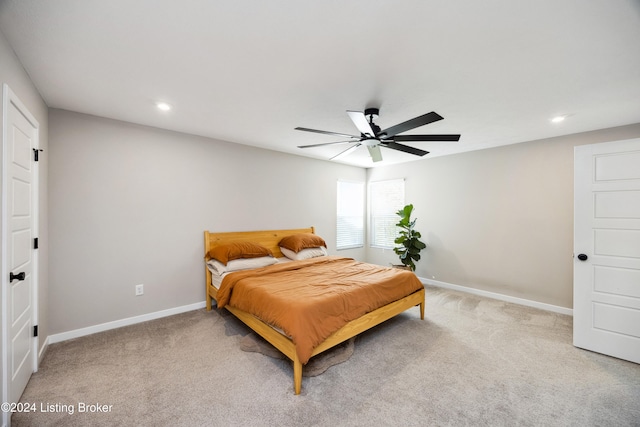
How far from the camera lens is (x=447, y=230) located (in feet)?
15.7

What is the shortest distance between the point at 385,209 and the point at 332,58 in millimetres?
4267

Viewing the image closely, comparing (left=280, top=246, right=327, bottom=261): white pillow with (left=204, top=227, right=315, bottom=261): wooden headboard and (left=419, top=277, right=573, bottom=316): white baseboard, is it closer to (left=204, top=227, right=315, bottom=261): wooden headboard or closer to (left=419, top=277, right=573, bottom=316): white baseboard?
(left=204, top=227, right=315, bottom=261): wooden headboard

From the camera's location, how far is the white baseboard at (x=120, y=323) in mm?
2793

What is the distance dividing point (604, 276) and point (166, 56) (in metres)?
4.36

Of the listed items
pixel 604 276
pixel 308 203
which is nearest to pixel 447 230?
pixel 604 276

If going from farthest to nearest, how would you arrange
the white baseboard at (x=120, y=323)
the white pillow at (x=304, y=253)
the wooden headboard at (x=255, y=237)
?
the white pillow at (x=304, y=253) → the wooden headboard at (x=255, y=237) → the white baseboard at (x=120, y=323)

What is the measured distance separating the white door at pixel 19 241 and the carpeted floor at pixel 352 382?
270 mm

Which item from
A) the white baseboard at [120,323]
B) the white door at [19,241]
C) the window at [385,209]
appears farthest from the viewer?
the window at [385,209]

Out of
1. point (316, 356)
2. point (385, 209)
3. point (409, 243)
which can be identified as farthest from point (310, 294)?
point (385, 209)

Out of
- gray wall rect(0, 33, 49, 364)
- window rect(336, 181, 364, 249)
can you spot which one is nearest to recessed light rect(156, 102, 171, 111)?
gray wall rect(0, 33, 49, 364)

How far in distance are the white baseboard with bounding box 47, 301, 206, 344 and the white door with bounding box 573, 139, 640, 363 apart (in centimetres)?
459

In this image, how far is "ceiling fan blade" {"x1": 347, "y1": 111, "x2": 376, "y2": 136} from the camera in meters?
2.13

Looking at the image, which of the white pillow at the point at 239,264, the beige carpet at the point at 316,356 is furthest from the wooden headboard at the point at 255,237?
the beige carpet at the point at 316,356

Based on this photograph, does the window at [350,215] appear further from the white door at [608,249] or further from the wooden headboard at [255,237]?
the white door at [608,249]
